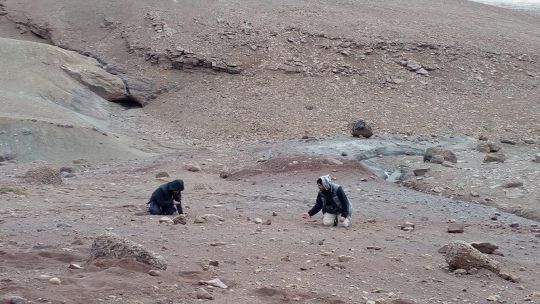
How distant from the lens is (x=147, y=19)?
28.9 meters

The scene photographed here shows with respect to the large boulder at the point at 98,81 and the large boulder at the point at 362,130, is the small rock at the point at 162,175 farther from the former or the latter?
the large boulder at the point at 98,81

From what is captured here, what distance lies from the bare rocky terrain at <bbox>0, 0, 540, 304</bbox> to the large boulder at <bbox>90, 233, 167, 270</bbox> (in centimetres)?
2

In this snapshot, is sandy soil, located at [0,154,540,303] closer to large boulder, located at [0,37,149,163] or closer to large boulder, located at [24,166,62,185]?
large boulder, located at [24,166,62,185]

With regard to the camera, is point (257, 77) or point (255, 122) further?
point (257, 77)

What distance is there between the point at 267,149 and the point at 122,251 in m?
11.5

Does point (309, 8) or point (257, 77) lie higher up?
point (309, 8)

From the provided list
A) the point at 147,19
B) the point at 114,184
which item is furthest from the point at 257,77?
the point at 114,184

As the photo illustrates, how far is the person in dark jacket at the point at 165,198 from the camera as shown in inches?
434

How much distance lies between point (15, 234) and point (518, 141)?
15170 mm

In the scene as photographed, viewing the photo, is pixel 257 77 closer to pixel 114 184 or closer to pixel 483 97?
pixel 483 97

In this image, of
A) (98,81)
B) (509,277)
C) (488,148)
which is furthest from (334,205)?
(98,81)

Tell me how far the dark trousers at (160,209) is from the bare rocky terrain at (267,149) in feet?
1.65

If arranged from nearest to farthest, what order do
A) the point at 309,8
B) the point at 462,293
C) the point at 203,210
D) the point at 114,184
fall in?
the point at 462,293
the point at 203,210
the point at 114,184
the point at 309,8

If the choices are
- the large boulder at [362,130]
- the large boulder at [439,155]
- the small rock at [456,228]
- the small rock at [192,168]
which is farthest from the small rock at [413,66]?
the small rock at [456,228]
